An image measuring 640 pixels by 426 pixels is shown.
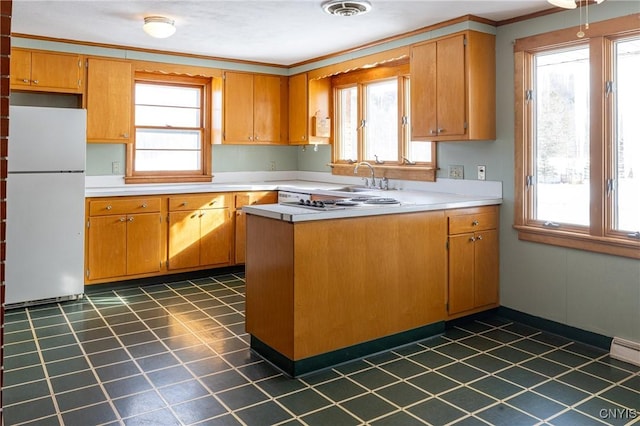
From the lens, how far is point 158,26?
392 cm

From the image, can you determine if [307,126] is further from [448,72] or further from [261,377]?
[261,377]

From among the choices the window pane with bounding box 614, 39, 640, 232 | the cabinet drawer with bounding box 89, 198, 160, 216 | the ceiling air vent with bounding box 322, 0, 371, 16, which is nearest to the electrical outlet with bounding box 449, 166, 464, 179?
the window pane with bounding box 614, 39, 640, 232

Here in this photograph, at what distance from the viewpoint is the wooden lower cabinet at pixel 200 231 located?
4941mm

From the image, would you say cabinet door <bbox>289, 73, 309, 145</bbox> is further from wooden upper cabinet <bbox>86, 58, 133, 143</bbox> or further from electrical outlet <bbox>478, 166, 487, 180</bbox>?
electrical outlet <bbox>478, 166, 487, 180</bbox>

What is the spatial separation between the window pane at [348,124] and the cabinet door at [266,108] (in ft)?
2.49

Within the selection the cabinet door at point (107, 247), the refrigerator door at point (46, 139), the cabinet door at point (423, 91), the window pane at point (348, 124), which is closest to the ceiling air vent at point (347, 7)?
the cabinet door at point (423, 91)

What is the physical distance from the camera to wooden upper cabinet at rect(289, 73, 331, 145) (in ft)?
18.7

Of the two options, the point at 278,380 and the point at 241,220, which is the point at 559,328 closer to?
the point at 278,380

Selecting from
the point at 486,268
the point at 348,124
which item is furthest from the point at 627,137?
the point at 348,124

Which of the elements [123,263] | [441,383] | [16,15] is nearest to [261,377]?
[441,383]

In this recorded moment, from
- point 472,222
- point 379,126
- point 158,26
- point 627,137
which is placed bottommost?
point 472,222

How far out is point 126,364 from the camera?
2.98 metres

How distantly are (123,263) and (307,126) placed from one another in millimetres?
2412

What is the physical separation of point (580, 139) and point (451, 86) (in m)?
0.98
